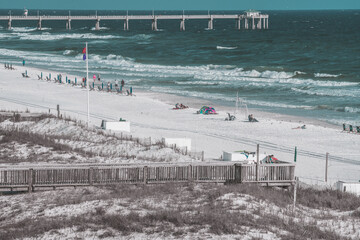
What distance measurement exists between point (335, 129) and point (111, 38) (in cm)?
7525

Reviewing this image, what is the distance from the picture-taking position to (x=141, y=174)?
14.5m

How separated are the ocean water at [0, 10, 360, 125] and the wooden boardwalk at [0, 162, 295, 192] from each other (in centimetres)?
1662

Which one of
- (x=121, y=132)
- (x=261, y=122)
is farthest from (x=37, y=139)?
(x=261, y=122)

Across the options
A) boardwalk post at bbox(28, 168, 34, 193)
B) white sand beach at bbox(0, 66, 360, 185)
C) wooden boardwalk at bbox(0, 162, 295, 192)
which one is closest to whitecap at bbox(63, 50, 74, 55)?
white sand beach at bbox(0, 66, 360, 185)

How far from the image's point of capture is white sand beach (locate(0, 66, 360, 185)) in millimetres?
21688

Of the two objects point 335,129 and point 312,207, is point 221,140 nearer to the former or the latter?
point 335,129

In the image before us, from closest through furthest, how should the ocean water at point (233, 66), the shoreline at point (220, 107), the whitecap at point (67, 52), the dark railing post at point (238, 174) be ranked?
the dark railing post at point (238, 174) → the shoreline at point (220, 107) → the ocean water at point (233, 66) → the whitecap at point (67, 52)

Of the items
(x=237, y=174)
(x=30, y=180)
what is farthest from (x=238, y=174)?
(x=30, y=180)

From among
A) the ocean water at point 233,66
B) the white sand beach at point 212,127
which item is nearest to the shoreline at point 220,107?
the white sand beach at point 212,127

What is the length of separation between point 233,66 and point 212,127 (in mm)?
30945

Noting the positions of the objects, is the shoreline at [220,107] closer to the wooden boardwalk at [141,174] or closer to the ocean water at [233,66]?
the ocean water at [233,66]

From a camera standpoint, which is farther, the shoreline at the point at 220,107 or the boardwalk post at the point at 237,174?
the shoreline at the point at 220,107

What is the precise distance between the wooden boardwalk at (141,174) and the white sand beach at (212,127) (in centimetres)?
374

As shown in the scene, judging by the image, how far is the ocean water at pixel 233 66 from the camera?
125 feet
